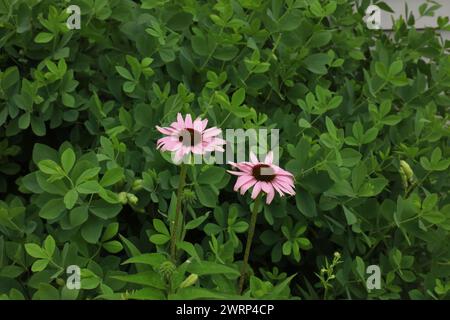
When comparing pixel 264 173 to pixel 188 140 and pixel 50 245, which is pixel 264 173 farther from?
pixel 50 245

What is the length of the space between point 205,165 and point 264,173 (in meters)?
0.27

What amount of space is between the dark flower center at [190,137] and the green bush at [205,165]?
217 millimetres

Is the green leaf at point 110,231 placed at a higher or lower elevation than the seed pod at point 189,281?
higher

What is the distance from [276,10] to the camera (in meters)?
2.12

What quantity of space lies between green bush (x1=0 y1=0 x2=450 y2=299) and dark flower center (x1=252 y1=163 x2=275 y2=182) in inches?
7.7

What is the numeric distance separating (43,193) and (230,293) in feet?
1.52

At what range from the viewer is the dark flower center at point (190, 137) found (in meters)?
1.45

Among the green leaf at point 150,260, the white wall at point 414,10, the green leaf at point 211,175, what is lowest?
the green leaf at point 150,260

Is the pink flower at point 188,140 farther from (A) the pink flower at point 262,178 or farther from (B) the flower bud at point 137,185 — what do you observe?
(B) the flower bud at point 137,185

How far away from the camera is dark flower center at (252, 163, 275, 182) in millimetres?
1487

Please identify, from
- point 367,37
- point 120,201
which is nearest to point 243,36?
point 367,37

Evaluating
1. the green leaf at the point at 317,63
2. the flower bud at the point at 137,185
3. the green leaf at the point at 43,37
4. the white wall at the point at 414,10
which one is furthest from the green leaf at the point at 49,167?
the white wall at the point at 414,10

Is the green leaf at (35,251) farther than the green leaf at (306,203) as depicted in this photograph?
No
